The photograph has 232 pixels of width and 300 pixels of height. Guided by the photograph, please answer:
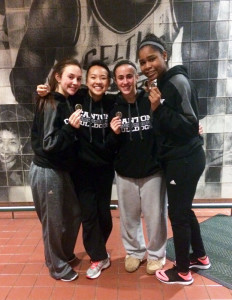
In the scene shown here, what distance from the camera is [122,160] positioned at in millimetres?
1896

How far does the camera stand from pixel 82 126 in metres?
1.84

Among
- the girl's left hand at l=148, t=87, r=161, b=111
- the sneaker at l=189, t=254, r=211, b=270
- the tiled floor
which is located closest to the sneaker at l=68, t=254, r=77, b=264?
the tiled floor

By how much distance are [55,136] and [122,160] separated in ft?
1.64

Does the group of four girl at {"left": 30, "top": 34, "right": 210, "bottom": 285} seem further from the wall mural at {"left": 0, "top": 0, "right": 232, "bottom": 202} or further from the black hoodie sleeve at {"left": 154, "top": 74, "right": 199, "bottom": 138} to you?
the wall mural at {"left": 0, "top": 0, "right": 232, "bottom": 202}

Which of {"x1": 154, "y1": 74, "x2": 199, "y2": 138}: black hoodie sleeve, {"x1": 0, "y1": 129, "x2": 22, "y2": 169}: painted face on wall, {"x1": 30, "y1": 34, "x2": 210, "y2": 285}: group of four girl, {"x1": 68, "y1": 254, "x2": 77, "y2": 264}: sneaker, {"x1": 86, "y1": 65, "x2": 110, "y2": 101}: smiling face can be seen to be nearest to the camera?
{"x1": 154, "y1": 74, "x2": 199, "y2": 138}: black hoodie sleeve

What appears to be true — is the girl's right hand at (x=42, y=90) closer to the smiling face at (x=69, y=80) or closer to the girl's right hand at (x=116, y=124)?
the smiling face at (x=69, y=80)

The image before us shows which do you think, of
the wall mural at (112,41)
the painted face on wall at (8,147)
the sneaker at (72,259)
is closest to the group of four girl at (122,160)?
the sneaker at (72,259)

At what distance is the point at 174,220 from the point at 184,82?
89 centimetres

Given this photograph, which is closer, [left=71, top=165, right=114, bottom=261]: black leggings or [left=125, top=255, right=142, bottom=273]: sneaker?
[left=71, top=165, right=114, bottom=261]: black leggings

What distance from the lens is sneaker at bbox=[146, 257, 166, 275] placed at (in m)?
2.00

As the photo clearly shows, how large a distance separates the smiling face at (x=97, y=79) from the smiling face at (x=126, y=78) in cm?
8

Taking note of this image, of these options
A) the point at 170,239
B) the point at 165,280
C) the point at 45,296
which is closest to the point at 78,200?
the point at 45,296

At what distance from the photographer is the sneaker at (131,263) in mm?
2055

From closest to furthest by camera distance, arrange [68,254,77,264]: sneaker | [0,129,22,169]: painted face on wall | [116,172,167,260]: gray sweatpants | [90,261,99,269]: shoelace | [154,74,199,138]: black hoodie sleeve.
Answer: [154,74,199,138]: black hoodie sleeve → [116,172,167,260]: gray sweatpants → [90,261,99,269]: shoelace → [68,254,77,264]: sneaker → [0,129,22,169]: painted face on wall
